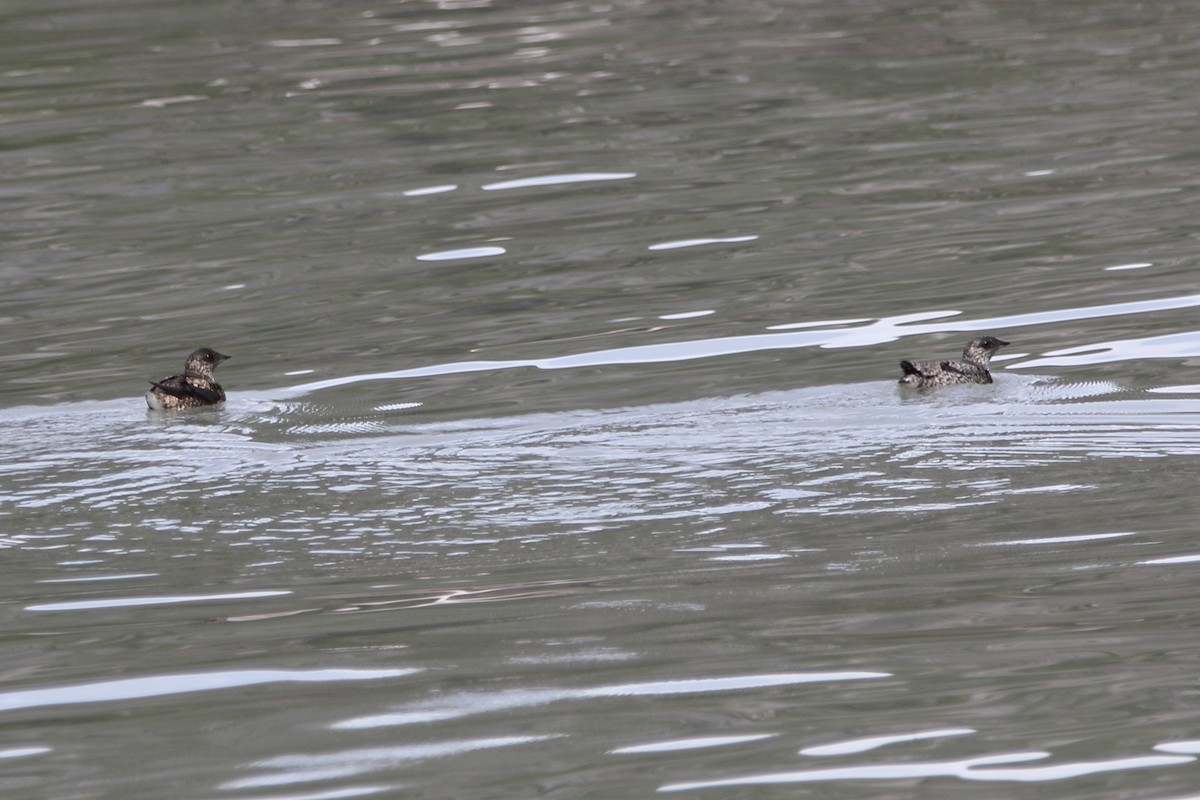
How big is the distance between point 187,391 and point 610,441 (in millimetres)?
2139

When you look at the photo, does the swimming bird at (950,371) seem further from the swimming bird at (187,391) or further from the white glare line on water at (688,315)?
the swimming bird at (187,391)

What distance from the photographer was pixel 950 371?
895cm

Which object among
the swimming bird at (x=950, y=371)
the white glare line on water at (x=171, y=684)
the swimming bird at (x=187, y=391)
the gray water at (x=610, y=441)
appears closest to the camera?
the gray water at (x=610, y=441)

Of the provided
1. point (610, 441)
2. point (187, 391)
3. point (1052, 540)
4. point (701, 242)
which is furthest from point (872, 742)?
point (701, 242)

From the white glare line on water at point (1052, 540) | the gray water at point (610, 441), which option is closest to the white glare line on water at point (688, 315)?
the gray water at point (610, 441)

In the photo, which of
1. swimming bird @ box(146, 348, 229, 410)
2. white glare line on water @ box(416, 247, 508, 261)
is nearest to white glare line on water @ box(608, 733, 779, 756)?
swimming bird @ box(146, 348, 229, 410)

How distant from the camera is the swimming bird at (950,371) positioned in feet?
29.1

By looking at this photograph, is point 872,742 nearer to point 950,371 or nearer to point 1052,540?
point 1052,540

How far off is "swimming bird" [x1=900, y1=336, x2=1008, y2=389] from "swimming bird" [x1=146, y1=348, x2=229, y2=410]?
3178mm

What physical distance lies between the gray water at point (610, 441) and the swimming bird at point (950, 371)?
0.40 feet

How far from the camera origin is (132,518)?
291 inches

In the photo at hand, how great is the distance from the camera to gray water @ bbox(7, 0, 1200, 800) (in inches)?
208

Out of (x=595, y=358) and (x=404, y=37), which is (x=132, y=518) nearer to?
(x=595, y=358)

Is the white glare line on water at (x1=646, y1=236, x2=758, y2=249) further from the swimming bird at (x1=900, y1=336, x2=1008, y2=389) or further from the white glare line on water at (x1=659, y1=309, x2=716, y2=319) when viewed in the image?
the swimming bird at (x1=900, y1=336, x2=1008, y2=389)
